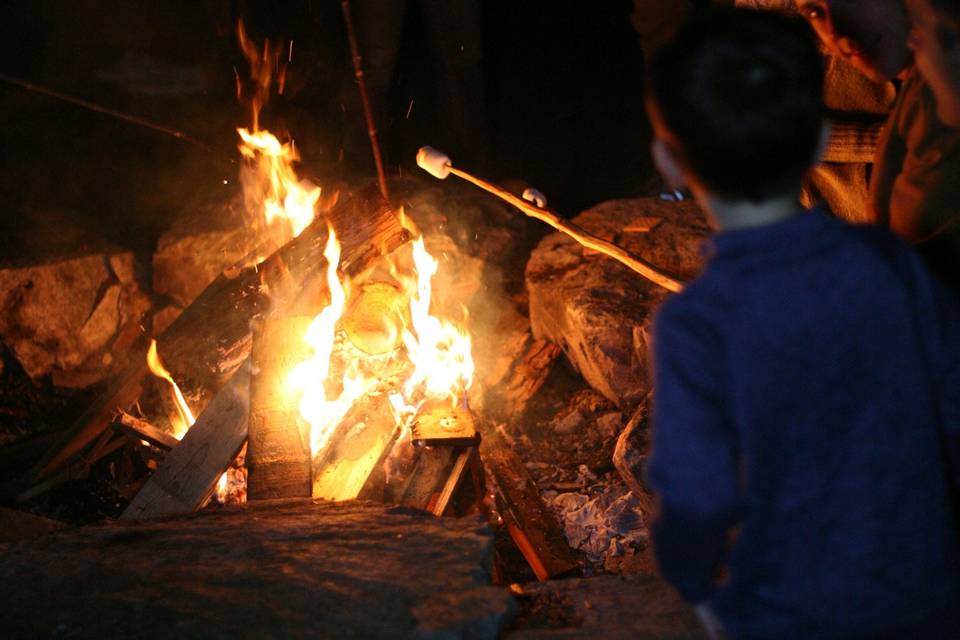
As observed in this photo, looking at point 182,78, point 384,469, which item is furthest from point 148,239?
point 384,469

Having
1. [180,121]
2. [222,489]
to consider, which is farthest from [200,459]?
[180,121]

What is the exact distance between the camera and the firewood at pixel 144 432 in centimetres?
411

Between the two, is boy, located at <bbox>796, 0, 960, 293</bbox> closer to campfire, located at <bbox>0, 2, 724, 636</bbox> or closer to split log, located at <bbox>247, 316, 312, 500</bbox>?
campfire, located at <bbox>0, 2, 724, 636</bbox>

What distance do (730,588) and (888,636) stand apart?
34 cm

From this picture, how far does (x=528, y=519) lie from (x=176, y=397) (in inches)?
104

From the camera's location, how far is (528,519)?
376 centimetres

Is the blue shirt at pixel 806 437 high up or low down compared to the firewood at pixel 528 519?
up

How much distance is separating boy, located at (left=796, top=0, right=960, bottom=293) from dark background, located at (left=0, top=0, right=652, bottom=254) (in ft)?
14.8

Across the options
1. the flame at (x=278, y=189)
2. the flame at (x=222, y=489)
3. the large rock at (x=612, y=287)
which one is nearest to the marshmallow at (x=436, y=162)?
the large rock at (x=612, y=287)

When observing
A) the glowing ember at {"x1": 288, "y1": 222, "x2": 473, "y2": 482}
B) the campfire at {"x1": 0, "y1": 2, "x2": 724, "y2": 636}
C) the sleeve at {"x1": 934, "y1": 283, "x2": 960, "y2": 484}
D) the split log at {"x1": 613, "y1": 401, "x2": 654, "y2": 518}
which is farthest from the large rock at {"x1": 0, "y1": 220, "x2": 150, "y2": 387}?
the sleeve at {"x1": 934, "y1": 283, "x2": 960, "y2": 484}

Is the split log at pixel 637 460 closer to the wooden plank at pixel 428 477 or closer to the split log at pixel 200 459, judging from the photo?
the wooden plank at pixel 428 477

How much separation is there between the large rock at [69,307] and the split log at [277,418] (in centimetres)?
205

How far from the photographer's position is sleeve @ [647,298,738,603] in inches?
50.6

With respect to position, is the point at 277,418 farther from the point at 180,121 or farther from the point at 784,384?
the point at 180,121
